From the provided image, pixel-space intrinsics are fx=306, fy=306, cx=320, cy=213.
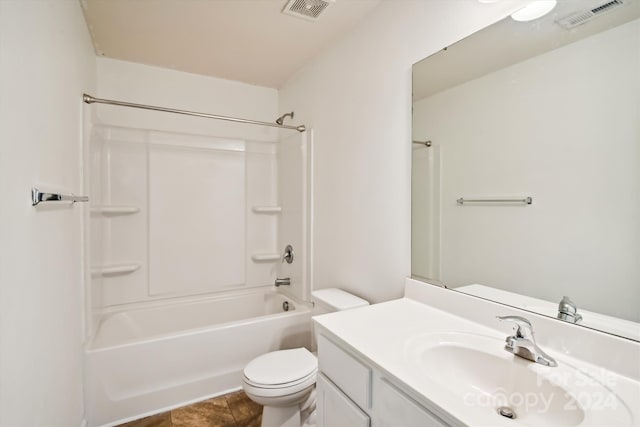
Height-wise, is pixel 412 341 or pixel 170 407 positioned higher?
pixel 412 341

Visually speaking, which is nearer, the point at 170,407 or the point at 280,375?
the point at 280,375

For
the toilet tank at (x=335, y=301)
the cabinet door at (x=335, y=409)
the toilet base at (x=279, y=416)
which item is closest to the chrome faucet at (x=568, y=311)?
the cabinet door at (x=335, y=409)

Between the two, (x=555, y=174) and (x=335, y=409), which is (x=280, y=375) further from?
(x=555, y=174)

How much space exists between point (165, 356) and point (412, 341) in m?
1.56

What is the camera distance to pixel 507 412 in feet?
2.77

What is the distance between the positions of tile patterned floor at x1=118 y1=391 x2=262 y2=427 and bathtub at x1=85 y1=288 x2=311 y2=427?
50 millimetres

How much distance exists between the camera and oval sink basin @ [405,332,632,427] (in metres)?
0.69

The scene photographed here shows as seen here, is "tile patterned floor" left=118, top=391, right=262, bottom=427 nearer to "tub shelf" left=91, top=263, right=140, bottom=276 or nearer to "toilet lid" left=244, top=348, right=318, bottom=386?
"toilet lid" left=244, top=348, right=318, bottom=386

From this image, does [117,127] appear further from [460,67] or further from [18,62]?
[460,67]

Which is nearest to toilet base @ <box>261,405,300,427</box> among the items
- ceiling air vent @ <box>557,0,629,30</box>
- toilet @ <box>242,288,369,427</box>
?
toilet @ <box>242,288,369,427</box>

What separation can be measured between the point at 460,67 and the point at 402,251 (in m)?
0.88

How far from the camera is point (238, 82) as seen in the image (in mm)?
2863

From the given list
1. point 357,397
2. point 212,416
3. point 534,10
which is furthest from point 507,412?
point 212,416

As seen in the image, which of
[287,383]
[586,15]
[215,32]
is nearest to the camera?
[586,15]
